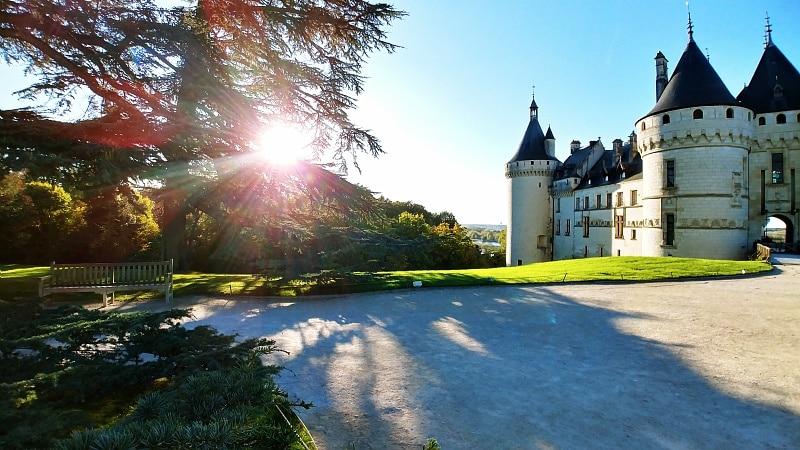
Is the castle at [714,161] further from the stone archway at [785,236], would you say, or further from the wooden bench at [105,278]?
the wooden bench at [105,278]

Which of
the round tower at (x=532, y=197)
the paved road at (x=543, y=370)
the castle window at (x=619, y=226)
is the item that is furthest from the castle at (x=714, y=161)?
the paved road at (x=543, y=370)

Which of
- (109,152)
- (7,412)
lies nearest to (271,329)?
(109,152)

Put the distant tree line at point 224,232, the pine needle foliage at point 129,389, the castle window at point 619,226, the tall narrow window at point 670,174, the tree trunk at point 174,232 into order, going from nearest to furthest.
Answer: the pine needle foliage at point 129,389 < the distant tree line at point 224,232 < the tree trunk at point 174,232 < the tall narrow window at point 670,174 < the castle window at point 619,226

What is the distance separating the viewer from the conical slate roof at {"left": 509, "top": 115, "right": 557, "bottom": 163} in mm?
40875

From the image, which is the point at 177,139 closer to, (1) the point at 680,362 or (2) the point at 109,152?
(2) the point at 109,152

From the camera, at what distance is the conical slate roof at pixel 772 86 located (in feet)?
74.5

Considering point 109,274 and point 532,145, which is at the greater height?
point 532,145

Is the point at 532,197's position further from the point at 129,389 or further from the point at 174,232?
the point at 129,389

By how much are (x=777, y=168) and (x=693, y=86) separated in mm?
7852

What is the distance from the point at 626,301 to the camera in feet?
31.4

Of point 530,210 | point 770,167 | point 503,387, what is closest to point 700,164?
point 770,167

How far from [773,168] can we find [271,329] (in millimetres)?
30271

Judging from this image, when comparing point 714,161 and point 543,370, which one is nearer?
point 543,370

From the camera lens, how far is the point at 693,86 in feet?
69.9
